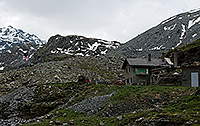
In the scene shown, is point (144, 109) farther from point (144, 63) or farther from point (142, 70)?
point (144, 63)

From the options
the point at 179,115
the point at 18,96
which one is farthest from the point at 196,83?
the point at 18,96

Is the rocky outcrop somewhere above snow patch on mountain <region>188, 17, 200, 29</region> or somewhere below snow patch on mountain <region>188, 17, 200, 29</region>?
below

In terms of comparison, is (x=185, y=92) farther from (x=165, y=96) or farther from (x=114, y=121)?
(x=114, y=121)

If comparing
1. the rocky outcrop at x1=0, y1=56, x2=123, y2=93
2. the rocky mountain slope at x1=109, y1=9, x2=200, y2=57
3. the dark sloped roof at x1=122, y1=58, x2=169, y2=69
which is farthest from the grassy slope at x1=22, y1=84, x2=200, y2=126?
the rocky mountain slope at x1=109, y1=9, x2=200, y2=57

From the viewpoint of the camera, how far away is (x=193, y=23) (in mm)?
185500

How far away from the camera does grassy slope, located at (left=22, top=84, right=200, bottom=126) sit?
15.7 meters

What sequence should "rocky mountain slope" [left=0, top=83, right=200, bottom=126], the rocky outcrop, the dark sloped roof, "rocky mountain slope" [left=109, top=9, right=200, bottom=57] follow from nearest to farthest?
"rocky mountain slope" [left=0, top=83, right=200, bottom=126], the dark sloped roof, the rocky outcrop, "rocky mountain slope" [left=109, top=9, right=200, bottom=57]

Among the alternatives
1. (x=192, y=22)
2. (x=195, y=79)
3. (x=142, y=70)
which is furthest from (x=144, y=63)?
(x=192, y=22)

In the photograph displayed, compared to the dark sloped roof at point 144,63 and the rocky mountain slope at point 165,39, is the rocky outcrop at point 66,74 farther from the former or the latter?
the rocky mountain slope at point 165,39

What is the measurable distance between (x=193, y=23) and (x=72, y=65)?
13201cm

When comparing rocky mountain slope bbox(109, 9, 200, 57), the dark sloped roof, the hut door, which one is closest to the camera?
the hut door

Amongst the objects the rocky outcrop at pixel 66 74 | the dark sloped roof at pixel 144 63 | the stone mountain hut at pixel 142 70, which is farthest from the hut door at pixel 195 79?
the rocky outcrop at pixel 66 74

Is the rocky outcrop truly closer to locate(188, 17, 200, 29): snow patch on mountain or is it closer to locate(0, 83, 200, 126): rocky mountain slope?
locate(0, 83, 200, 126): rocky mountain slope

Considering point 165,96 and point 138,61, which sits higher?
point 138,61
